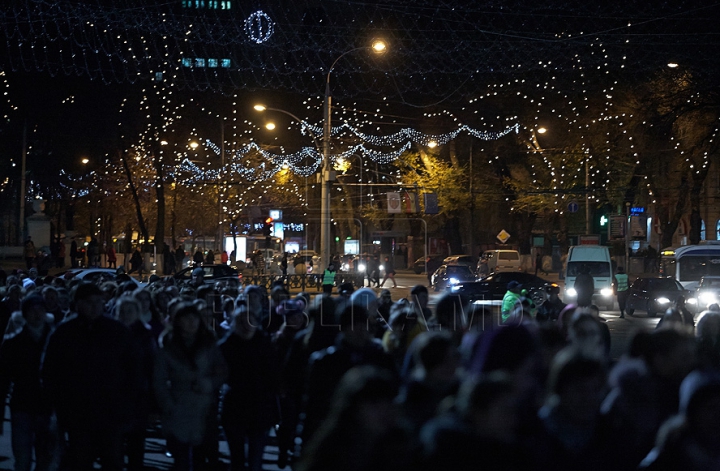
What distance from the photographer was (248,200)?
191ft

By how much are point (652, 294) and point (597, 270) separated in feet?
13.6

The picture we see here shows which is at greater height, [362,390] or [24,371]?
[362,390]

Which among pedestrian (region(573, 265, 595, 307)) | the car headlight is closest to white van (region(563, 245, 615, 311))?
the car headlight

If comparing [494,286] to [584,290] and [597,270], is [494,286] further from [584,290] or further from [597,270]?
[584,290]

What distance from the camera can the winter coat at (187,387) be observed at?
6656 mm

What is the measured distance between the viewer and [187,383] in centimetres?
669

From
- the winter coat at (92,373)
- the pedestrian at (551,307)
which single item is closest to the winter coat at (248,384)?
the winter coat at (92,373)

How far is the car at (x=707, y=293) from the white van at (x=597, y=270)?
14.4 ft

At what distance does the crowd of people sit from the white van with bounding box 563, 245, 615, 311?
79.9 ft

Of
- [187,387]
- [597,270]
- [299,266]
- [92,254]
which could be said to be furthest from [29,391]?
[92,254]

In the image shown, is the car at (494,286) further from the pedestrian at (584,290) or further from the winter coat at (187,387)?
the winter coat at (187,387)

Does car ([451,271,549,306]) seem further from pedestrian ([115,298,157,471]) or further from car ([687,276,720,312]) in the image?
pedestrian ([115,298,157,471])

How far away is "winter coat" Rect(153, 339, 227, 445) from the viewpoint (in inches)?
262

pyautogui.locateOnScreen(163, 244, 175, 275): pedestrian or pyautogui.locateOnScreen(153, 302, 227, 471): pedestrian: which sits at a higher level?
pyautogui.locateOnScreen(163, 244, 175, 275): pedestrian
